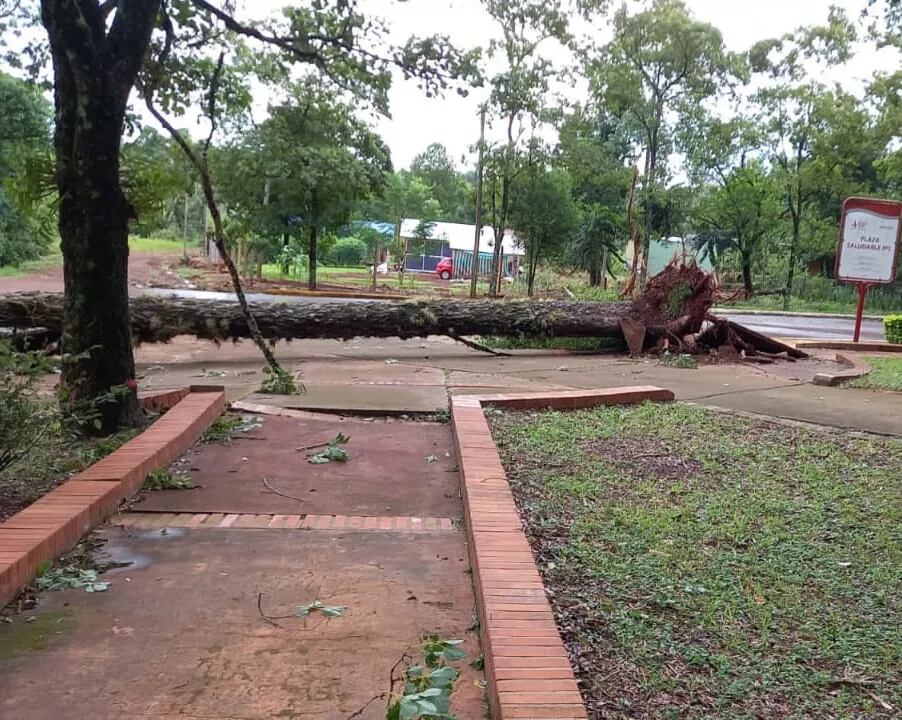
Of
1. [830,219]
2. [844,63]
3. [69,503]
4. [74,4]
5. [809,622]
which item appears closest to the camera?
[809,622]

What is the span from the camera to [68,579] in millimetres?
2805

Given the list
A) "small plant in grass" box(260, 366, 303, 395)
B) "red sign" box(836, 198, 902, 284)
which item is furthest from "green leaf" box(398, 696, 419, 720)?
"red sign" box(836, 198, 902, 284)

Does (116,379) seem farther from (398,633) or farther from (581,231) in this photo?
(581,231)

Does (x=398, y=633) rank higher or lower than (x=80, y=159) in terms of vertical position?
lower

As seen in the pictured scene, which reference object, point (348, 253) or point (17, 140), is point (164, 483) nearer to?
point (17, 140)

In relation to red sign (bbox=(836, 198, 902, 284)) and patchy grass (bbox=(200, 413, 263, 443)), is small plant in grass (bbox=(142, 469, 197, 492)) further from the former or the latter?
red sign (bbox=(836, 198, 902, 284))

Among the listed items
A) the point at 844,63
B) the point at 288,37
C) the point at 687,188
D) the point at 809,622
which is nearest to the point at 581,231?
the point at 687,188

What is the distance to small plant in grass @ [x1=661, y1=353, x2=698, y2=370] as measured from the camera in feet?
32.2

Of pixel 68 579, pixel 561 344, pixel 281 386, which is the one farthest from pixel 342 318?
pixel 68 579

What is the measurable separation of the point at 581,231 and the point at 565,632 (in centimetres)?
3035

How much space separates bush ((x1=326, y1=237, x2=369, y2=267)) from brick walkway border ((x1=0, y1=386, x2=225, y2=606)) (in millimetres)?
43330

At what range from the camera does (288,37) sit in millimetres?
6570

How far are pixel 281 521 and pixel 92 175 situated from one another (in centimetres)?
249

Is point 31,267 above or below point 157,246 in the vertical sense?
below
